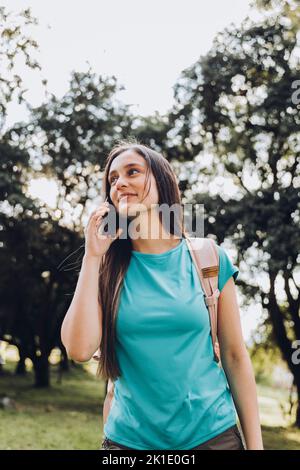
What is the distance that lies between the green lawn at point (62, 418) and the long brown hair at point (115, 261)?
10.2m

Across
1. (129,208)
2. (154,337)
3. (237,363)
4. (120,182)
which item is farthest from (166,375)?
(120,182)

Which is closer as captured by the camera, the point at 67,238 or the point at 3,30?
the point at 3,30

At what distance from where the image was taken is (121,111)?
15.5m

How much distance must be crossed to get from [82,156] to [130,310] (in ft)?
45.4

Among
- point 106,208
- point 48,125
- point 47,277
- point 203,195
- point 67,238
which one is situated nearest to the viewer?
point 106,208

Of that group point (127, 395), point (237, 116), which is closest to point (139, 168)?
point (127, 395)

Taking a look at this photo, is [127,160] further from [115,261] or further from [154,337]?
[154,337]

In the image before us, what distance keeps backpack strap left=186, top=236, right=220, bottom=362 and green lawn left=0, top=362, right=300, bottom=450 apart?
10.3m

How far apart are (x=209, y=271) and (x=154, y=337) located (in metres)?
0.33

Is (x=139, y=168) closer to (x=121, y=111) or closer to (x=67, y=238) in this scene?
(x=121, y=111)

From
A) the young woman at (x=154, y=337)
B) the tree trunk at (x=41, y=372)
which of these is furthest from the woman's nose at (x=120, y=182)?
the tree trunk at (x=41, y=372)

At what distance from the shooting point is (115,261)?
203 cm

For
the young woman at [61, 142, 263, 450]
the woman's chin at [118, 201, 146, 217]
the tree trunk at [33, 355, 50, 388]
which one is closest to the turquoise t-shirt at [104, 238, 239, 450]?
the young woman at [61, 142, 263, 450]

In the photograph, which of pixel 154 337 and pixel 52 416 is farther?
pixel 52 416
